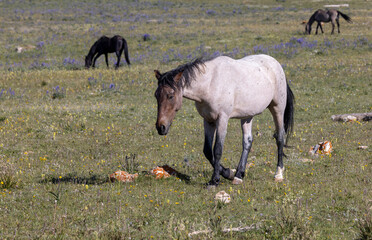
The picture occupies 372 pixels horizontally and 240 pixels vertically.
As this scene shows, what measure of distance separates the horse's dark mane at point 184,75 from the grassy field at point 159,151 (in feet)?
6.20

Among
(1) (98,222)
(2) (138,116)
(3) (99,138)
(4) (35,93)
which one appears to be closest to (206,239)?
(1) (98,222)

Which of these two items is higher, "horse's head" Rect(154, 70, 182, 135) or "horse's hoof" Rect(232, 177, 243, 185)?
"horse's head" Rect(154, 70, 182, 135)

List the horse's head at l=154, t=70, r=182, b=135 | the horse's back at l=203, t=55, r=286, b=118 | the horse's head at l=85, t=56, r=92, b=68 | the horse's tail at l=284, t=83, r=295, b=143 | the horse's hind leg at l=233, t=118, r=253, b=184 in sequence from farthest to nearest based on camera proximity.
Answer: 1. the horse's head at l=85, t=56, r=92, b=68
2. the horse's tail at l=284, t=83, r=295, b=143
3. the horse's hind leg at l=233, t=118, r=253, b=184
4. the horse's back at l=203, t=55, r=286, b=118
5. the horse's head at l=154, t=70, r=182, b=135

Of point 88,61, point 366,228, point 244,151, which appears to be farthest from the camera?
point 88,61

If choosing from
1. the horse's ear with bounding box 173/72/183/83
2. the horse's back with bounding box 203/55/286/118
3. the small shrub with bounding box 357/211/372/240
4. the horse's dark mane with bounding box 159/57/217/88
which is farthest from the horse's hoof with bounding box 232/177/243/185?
the small shrub with bounding box 357/211/372/240

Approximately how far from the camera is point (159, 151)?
1140cm

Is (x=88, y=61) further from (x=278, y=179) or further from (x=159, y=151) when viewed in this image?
(x=278, y=179)

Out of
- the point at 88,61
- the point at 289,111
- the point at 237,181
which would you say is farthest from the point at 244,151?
the point at 88,61

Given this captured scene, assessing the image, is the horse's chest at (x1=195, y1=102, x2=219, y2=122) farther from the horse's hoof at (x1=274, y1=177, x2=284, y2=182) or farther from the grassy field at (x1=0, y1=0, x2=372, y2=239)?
the horse's hoof at (x1=274, y1=177, x2=284, y2=182)

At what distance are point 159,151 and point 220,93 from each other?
3.93 meters

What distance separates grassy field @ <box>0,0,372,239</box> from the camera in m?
6.11

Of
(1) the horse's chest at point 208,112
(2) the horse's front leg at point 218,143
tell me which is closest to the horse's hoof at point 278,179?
(2) the horse's front leg at point 218,143

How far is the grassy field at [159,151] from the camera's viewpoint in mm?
6113

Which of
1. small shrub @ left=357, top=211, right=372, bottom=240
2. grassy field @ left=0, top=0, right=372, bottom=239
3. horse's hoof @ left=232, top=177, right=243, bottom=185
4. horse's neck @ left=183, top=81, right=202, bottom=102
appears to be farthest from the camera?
horse's hoof @ left=232, top=177, right=243, bottom=185
